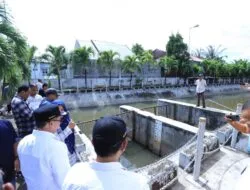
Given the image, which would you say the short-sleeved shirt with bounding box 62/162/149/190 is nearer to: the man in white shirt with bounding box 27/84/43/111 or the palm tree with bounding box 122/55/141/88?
the man in white shirt with bounding box 27/84/43/111

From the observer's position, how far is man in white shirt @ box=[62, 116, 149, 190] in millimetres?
1249

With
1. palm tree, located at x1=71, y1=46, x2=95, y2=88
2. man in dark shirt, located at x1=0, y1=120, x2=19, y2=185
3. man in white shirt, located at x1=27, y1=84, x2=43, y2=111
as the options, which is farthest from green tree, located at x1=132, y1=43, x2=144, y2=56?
man in dark shirt, located at x1=0, y1=120, x2=19, y2=185

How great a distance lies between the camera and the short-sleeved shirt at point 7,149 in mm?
2408

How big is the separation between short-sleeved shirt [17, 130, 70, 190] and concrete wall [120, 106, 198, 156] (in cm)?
679

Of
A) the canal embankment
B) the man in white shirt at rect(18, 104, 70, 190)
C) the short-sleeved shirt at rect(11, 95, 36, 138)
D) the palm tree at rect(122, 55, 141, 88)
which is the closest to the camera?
the man in white shirt at rect(18, 104, 70, 190)

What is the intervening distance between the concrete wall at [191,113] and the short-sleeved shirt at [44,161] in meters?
10.0

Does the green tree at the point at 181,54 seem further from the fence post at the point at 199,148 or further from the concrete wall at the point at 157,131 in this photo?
the fence post at the point at 199,148

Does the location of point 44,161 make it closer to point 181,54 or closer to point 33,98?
point 33,98

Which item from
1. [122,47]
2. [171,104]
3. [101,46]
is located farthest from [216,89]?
[171,104]

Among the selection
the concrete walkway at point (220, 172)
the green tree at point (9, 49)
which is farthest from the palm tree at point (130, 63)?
the concrete walkway at point (220, 172)

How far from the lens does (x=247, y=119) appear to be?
186 centimetres

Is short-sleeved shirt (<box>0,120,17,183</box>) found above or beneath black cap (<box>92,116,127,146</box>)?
beneath

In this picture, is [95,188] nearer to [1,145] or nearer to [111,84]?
[1,145]

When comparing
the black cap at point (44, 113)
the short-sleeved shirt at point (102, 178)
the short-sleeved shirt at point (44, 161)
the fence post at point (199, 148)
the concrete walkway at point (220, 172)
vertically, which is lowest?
the concrete walkway at point (220, 172)
